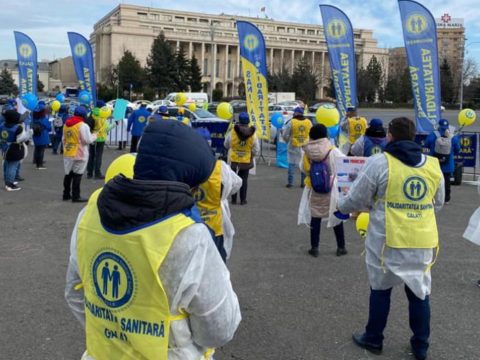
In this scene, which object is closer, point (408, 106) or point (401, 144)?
point (401, 144)

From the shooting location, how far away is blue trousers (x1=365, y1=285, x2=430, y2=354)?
385 cm

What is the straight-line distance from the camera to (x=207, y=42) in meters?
109

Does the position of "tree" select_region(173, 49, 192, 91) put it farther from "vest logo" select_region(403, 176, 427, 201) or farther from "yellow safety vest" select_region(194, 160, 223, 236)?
"vest logo" select_region(403, 176, 427, 201)

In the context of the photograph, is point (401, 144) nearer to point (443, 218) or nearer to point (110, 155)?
point (443, 218)

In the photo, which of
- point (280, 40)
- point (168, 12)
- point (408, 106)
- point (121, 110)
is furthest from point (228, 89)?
point (121, 110)

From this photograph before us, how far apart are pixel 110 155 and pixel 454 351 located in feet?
49.6

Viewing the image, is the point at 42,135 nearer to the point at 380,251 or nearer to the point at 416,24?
the point at 416,24

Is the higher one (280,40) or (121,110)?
(280,40)

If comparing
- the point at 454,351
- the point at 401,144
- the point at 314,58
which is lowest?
the point at 454,351

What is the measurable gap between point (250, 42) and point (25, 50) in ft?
35.7

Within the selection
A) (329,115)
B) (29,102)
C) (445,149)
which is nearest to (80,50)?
(29,102)

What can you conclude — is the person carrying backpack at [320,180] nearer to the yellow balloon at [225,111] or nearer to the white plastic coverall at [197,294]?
the white plastic coverall at [197,294]

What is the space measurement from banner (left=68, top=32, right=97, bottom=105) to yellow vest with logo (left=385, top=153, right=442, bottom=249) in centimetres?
1695

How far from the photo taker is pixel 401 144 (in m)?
3.79
